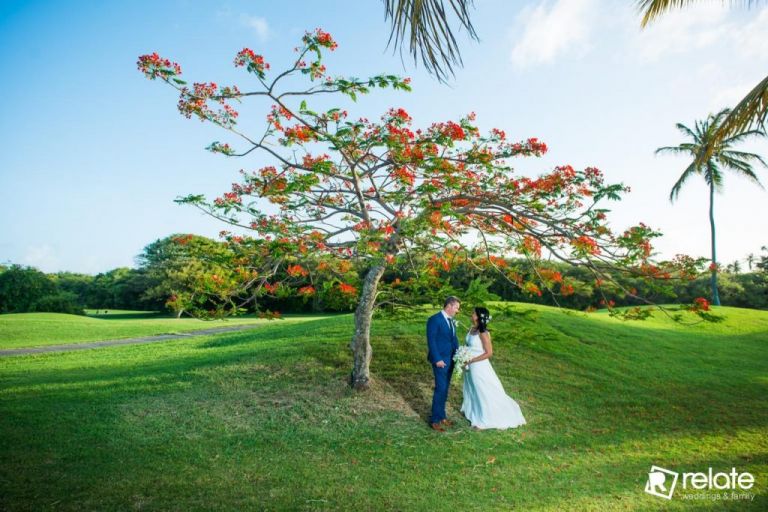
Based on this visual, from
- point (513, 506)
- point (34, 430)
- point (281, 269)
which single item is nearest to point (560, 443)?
point (513, 506)

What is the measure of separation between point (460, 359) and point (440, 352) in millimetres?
383

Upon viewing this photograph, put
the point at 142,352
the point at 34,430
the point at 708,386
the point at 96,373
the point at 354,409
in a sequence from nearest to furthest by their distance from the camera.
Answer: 1. the point at 34,430
2. the point at 354,409
3. the point at 708,386
4. the point at 96,373
5. the point at 142,352

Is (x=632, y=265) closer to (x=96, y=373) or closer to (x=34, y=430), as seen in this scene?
(x=34, y=430)

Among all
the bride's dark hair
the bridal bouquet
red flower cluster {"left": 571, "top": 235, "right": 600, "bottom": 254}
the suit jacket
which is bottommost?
the bridal bouquet

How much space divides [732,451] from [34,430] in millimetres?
10030

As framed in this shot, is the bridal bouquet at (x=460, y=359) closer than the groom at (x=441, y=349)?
No

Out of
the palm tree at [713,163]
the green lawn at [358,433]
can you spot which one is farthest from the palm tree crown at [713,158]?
the green lawn at [358,433]

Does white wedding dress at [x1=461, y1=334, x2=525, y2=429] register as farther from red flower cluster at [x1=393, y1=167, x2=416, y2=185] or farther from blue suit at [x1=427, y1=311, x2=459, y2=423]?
red flower cluster at [x1=393, y1=167, x2=416, y2=185]

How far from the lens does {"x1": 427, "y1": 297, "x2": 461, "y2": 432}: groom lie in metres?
6.68

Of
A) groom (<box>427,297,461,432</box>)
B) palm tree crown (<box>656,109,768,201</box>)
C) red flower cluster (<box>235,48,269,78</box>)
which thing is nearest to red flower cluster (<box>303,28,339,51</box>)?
red flower cluster (<box>235,48,269,78</box>)

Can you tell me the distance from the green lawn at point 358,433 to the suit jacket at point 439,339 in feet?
3.68

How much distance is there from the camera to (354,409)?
7445mm

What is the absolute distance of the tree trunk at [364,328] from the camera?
317 inches

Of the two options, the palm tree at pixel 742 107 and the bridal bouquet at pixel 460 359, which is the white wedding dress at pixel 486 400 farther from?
the palm tree at pixel 742 107
